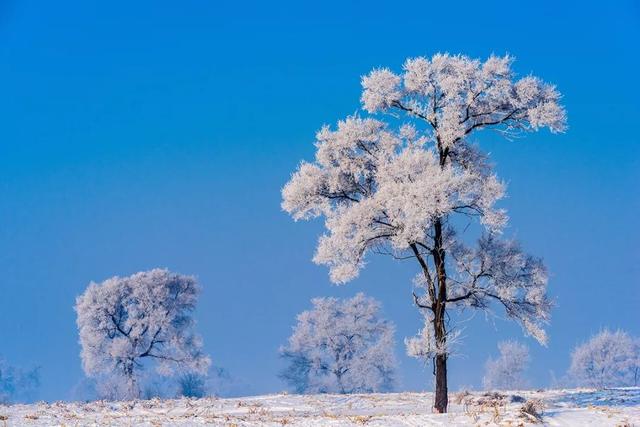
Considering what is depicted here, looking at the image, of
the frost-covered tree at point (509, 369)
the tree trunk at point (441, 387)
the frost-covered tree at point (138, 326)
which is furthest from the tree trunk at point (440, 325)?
the frost-covered tree at point (509, 369)

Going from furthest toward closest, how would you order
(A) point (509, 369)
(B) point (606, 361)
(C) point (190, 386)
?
(A) point (509, 369) < (B) point (606, 361) < (C) point (190, 386)

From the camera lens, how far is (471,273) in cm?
2936

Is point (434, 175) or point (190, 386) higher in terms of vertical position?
point (434, 175)

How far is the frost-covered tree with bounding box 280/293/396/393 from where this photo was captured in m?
77.5

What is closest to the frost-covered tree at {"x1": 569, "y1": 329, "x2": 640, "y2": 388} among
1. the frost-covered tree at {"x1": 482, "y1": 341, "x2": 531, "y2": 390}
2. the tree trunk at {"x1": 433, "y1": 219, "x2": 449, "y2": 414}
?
the frost-covered tree at {"x1": 482, "y1": 341, "x2": 531, "y2": 390}

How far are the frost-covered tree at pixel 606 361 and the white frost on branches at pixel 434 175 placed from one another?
7035cm

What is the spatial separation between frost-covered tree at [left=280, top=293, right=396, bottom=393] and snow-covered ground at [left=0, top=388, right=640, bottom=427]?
38.2 metres

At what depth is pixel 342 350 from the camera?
257ft

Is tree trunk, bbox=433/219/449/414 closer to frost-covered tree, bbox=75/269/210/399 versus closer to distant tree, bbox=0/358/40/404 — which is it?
frost-covered tree, bbox=75/269/210/399

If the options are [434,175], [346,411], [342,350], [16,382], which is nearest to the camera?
[434,175]

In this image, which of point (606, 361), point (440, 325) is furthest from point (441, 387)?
point (606, 361)

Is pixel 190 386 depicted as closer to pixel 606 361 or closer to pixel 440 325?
pixel 606 361

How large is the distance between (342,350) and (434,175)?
177ft

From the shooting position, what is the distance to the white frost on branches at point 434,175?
1120 inches
